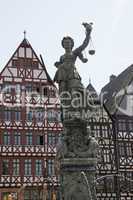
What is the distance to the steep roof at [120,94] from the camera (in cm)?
3251

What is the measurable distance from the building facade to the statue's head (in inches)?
857

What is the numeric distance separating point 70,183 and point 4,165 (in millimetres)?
23466

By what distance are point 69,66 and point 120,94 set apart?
86.5 feet

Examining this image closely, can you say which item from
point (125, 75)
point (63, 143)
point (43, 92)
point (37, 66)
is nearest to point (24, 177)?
point (43, 92)

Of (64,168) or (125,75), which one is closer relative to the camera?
(64,168)

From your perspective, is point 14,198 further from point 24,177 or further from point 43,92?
point 43,92

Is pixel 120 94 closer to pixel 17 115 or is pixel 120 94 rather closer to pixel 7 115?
pixel 17 115

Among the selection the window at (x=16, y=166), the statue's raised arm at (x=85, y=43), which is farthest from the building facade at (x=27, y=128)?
the statue's raised arm at (x=85, y=43)

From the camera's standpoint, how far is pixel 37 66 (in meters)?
31.8

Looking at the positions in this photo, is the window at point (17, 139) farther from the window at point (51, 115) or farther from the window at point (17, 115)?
the window at point (51, 115)

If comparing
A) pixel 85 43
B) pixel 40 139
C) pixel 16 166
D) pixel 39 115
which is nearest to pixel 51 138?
pixel 40 139

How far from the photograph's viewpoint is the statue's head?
7250 mm

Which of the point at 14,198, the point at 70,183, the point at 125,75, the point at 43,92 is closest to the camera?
the point at 70,183

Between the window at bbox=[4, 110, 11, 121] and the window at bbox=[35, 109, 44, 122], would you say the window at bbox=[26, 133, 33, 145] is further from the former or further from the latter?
the window at bbox=[4, 110, 11, 121]
